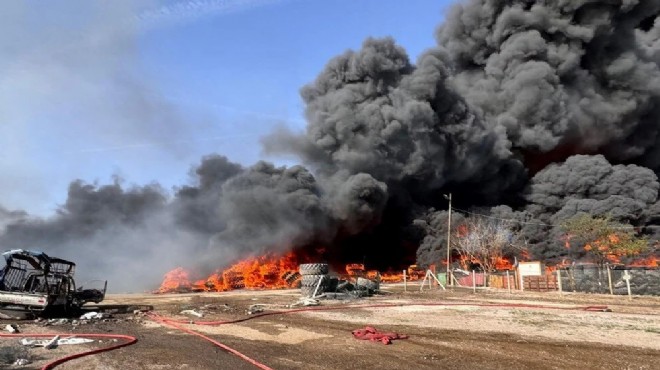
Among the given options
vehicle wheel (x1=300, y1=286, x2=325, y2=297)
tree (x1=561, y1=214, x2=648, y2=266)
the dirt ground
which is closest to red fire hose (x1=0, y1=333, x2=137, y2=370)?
the dirt ground

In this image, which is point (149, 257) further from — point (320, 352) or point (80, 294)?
point (320, 352)

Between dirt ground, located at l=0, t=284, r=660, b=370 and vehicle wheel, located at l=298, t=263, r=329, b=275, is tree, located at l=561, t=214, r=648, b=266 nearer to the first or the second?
dirt ground, located at l=0, t=284, r=660, b=370

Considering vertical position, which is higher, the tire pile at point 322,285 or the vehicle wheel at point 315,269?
the vehicle wheel at point 315,269

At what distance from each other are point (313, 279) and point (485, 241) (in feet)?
92.8

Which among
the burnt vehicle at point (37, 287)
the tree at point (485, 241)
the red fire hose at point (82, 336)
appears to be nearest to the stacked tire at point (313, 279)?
the burnt vehicle at point (37, 287)

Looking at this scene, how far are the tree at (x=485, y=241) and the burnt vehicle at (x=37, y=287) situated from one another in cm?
3561

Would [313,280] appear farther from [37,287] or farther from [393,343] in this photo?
[393,343]

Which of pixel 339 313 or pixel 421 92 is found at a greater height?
pixel 421 92

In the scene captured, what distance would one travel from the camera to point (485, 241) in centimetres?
4684

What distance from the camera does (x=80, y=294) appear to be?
17.1 metres

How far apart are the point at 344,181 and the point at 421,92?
46.4ft

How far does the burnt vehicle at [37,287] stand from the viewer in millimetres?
14844

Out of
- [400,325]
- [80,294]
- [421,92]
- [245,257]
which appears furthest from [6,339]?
[421,92]

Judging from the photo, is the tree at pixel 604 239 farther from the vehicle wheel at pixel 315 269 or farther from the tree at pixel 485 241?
the vehicle wheel at pixel 315 269
